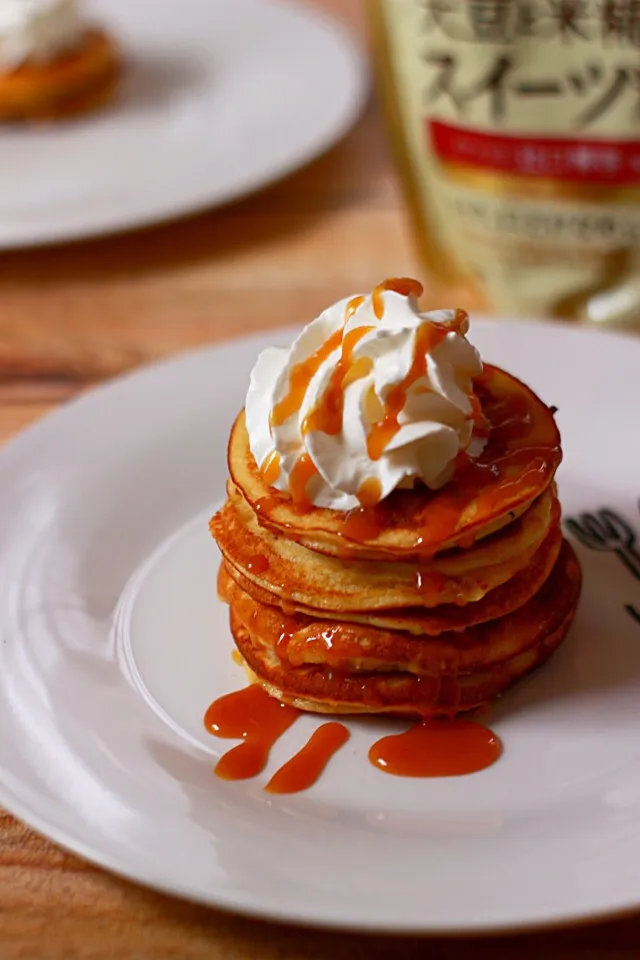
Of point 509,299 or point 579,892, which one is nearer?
point 579,892

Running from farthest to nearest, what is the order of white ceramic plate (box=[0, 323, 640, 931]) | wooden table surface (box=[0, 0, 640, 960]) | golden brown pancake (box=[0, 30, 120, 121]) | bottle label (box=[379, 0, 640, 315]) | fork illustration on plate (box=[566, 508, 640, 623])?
Result: 1. golden brown pancake (box=[0, 30, 120, 121])
2. wooden table surface (box=[0, 0, 640, 960])
3. bottle label (box=[379, 0, 640, 315])
4. fork illustration on plate (box=[566, 508, 640, 623])
5. white ceramic plate (box=[0, 323, 640, 931])

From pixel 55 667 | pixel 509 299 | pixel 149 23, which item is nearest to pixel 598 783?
pixel 55 667

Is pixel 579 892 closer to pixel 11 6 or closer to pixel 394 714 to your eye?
pixel 394 714

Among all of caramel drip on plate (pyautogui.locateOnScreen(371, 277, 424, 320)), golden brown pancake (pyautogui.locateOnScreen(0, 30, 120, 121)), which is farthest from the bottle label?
golden brown pancake (pyautogui.locateOnScreen(0, 30, 120, 121))

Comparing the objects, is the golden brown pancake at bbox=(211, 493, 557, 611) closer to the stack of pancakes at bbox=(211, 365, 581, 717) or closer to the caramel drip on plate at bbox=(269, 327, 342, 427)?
the stack of pancakes at bbox=(211, 365, 581, 717)

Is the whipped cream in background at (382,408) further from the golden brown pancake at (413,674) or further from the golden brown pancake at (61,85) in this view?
the golden brown pancake at (61,85)

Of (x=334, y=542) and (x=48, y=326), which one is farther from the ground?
(x=334, y=542)

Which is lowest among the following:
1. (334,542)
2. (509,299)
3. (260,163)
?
(509,299)
